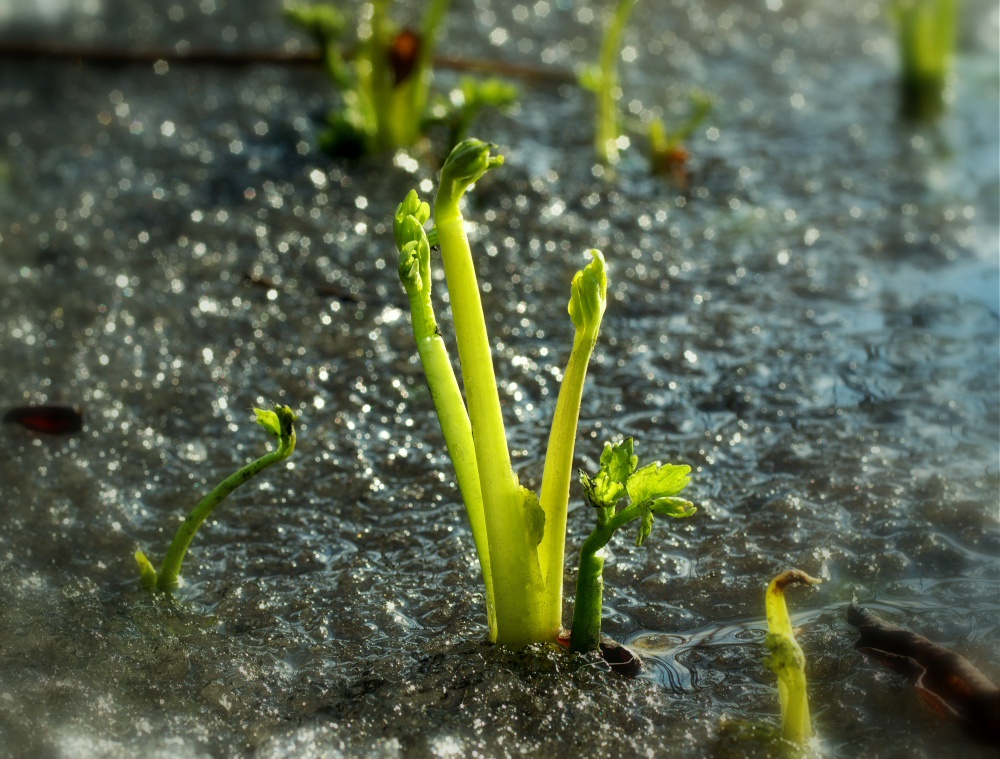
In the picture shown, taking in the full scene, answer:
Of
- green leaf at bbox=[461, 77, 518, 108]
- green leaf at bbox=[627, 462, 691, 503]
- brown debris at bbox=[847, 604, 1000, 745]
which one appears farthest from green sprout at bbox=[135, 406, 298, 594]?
green leaf at bbox=[461, 77, 518, 108]

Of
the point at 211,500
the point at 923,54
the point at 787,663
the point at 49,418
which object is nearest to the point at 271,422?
the point at 211,500

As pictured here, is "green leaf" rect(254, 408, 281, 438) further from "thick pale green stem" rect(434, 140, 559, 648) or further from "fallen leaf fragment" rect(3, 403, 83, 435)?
"fallen leaf fragment" rect(3, 403, 83, 435)

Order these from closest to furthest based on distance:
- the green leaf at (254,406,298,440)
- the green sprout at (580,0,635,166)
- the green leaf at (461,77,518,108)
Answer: the green leaf at (254,406,298,440), the green leaf at (461,77,518,108), the green sprout at (580,0,635,166)

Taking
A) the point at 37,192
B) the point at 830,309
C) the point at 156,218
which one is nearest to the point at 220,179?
the point at 156,218

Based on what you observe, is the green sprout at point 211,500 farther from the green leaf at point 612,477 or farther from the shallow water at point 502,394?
the green leaf at point 612,477

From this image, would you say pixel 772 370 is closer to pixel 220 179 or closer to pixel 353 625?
pixel 353 625

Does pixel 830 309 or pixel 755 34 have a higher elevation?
pixel 755 34
